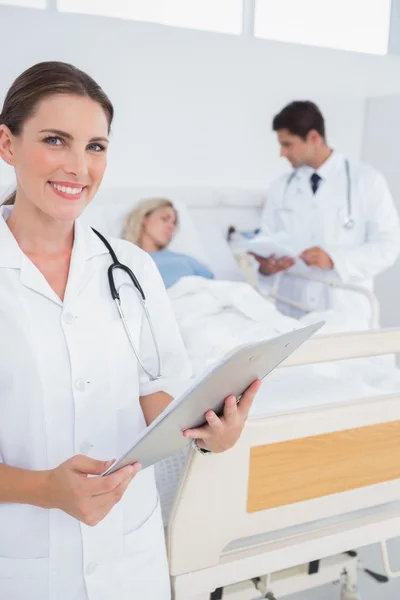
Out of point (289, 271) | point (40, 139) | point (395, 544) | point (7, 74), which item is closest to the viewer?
point (40, 139)

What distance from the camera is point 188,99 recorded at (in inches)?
123

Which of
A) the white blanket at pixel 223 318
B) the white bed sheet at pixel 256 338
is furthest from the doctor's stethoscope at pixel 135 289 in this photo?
the white blanket at pixel 223 318

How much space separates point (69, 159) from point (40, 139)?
0.17ft

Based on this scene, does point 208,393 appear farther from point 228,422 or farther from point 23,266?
point 23,266

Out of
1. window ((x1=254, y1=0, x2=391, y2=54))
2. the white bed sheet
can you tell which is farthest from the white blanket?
window ((x1=254, y1=0, x2=391, y2=54))

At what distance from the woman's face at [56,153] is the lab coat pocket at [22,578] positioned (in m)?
0.53

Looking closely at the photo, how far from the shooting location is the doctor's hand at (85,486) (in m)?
0.83

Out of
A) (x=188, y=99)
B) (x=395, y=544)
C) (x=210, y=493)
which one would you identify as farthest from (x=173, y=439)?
(x=188, y=99)

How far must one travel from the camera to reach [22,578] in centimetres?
95

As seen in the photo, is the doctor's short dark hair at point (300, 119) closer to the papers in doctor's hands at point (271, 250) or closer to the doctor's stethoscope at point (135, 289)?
the papers in doctor's hands at point (271, 250)

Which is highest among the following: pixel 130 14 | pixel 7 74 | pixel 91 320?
pixel 130 14

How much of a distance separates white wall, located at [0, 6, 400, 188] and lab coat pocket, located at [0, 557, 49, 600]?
6.67ft

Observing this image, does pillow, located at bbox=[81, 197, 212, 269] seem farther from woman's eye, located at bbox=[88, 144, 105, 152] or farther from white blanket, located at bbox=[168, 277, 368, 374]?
woman's eye, located at bbox=[88, 144, 105, 152]

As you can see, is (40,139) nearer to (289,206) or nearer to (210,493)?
(210,493)
